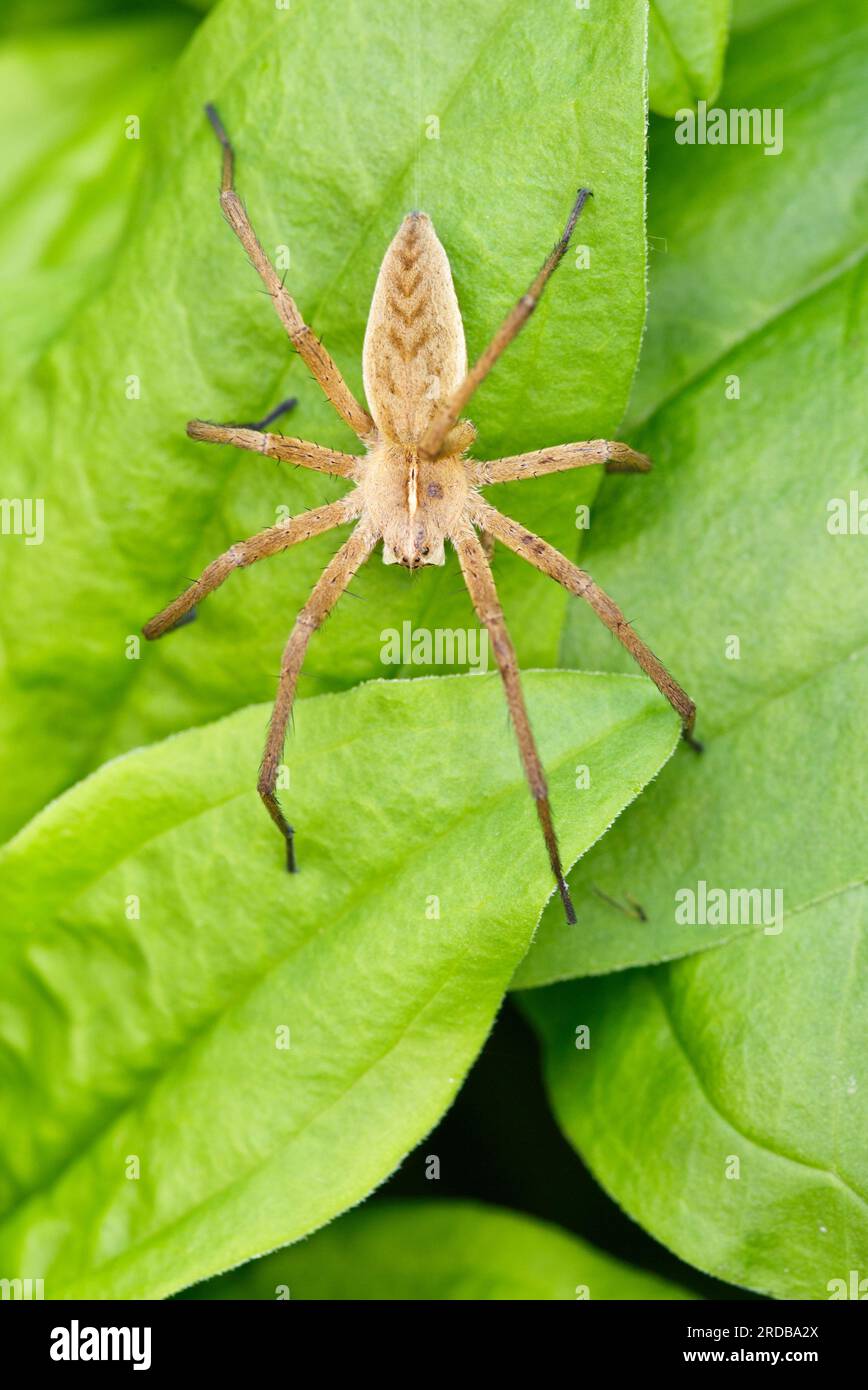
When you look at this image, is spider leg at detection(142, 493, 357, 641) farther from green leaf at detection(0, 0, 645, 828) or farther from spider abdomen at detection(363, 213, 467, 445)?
spider abdomen at detection(363, 213, 467, 445)

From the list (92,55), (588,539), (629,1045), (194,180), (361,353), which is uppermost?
(92,55)

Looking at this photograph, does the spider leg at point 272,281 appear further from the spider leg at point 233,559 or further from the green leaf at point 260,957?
the green leaf at point 260,957

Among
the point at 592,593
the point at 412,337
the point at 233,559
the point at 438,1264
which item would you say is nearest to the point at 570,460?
the point at 592,593

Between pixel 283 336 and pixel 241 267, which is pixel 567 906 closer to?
pixel 283 336

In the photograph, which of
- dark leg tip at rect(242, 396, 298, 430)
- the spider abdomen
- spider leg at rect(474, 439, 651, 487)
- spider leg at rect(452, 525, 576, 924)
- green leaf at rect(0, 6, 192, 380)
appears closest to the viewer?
spider leg at rect(452, 525, 576, 924)

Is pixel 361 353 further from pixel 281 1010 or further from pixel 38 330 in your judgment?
pixel 281 1010

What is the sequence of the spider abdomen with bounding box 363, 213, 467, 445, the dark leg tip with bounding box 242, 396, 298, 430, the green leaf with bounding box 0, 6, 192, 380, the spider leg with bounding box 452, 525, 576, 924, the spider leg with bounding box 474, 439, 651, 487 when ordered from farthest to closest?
the green leaf with bounding box 0, 6, 192, 380
the dark leg tip with bounding box 242, 396, 298, 430
the spider leg with bounding box 474, 439, 651, 487
the spider abdomen with bounding box 363, 213, 467, 445
the spider leg with bounding box 452, 525, 576, 924

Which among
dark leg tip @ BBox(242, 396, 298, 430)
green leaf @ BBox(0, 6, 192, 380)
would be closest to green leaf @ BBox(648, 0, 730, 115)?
dark leg tip @ BBox(242, 396, 298, 430)
